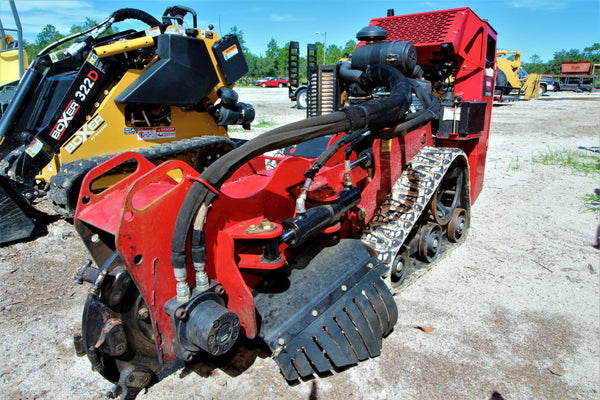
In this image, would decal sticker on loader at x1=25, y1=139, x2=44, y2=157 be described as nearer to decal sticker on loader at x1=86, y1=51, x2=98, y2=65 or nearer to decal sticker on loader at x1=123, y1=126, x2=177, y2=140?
decal sticker on loader at x1=123, y1=126, x2=177, y2=140

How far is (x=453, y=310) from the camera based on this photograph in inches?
140

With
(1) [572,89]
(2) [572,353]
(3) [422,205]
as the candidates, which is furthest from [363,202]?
(1) [572,89]

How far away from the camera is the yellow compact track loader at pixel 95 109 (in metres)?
4.93

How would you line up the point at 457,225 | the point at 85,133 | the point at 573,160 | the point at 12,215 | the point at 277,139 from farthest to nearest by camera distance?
the point at 573,160
the point at 12,215
the point at 85,133
the point at 457,225
the point at 277,139

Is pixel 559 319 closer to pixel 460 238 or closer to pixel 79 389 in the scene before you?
pixel 460 238

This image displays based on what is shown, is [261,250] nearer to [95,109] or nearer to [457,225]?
[457,225]

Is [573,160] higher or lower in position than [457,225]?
higher

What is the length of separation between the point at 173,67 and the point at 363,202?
3330 mm

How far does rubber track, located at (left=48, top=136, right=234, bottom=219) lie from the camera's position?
462 cm

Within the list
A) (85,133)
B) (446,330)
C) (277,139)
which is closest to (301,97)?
(85,133)

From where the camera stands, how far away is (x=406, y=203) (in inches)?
149

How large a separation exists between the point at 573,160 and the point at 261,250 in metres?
9.48

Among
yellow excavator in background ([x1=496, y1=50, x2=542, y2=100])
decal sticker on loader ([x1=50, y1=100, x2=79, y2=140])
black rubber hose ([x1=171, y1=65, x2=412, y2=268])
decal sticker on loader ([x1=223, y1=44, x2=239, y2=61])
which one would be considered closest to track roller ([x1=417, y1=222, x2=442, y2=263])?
black rubber hose ([x1=171, y1=65, x2=412, y2=268])

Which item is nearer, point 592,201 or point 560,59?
point 592,201
